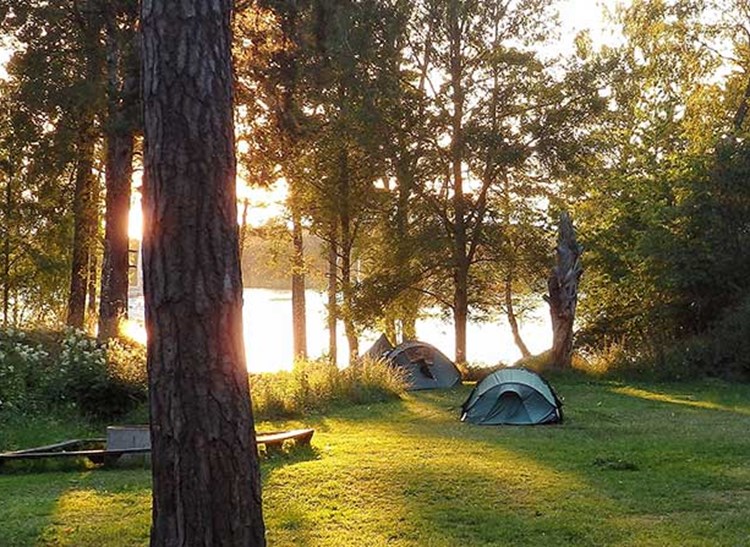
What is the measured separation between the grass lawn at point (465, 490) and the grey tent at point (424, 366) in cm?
680

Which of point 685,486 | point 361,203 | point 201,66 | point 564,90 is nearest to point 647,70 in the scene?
point 564,90

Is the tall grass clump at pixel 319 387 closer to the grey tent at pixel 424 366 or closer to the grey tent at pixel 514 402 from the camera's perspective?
the grey tent at pixel 424 366

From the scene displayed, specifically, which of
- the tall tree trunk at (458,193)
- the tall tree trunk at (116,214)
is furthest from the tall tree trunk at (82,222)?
the tall tree trunk at (458,193)

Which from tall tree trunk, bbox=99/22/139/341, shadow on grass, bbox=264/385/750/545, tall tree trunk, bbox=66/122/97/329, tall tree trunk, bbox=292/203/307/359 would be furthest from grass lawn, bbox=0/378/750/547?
tall tree trunk, bbox=292/203/307/359

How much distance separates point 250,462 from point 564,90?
18698 mm

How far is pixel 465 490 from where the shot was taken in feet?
23.3

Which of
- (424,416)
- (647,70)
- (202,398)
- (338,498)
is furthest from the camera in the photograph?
(647,70)

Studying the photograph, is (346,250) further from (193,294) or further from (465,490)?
(193,294)

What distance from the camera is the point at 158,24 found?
3539 mm

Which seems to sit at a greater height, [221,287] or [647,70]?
[647,70]

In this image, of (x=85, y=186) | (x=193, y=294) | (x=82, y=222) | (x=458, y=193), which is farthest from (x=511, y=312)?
(x=193, y=294)

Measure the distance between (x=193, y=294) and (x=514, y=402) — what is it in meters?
9.55

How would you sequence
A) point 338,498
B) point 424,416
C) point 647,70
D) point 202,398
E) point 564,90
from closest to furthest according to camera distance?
1. point 202,398
2. point 338,498
3. point 424,416
4. point 564,90
5. point 647,70

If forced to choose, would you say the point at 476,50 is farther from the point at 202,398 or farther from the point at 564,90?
the point at 202,398
